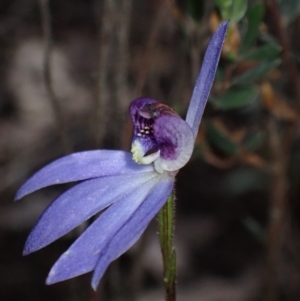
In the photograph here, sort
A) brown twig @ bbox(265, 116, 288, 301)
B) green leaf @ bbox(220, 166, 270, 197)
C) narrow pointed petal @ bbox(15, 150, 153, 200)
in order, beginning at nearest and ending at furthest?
narrow pointed petal @ bbox(15, 150, 153, 200), brown twig @ bbox(265, 116, 288, 301), green leaf @ bbox(220, 166, 270, 197)

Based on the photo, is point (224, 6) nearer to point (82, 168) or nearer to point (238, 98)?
point (238, 98)

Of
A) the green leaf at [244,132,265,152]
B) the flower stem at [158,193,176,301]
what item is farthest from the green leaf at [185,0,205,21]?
the flower stem at [158,193,176,301]

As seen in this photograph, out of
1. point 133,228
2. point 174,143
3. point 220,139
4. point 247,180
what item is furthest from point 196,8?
point 247,180

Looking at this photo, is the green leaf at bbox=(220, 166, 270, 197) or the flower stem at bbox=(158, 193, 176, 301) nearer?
the flower stem at bbox=(158, 193, 176, 301)

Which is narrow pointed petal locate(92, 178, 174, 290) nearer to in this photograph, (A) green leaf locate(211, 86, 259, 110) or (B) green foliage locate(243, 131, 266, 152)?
(A) green leaf locate(211, 86, 259, 110)

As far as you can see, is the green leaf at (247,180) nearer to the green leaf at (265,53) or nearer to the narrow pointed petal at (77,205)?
the green leaf at (265,53)

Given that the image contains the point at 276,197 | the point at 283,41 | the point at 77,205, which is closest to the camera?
the point at 77,205
